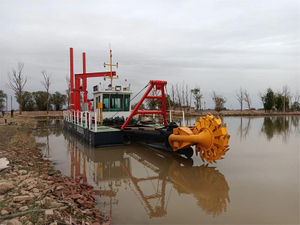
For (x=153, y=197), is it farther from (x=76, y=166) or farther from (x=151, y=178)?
(x=76, y=166)

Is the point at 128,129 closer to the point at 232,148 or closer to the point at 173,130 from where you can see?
the point at 173,130

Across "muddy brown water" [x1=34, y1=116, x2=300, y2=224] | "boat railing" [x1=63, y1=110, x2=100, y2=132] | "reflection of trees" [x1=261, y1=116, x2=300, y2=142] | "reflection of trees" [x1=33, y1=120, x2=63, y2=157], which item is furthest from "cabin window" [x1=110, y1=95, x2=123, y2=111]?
"reflection of trees" [x1=261, y1=116, x2=300, y2=142]

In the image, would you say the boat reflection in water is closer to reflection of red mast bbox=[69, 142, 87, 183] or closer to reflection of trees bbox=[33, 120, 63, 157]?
reflection of red mast bbox=[69, 142, 87, 183]

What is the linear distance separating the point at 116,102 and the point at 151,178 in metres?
7.44

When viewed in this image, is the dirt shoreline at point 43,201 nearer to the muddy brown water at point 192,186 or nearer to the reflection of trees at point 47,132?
the muddy brown water at point 192,186

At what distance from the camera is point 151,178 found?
5750 millimetres

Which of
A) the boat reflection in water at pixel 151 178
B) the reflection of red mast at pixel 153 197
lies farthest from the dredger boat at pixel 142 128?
the reflection of red mast at pixel 153 197

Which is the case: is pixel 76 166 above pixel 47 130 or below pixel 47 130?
below

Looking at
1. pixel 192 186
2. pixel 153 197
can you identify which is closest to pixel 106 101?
pixel 192 186

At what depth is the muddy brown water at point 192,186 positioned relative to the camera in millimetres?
3752

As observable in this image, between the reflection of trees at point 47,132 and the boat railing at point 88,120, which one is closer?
the boat railing at point 88,120

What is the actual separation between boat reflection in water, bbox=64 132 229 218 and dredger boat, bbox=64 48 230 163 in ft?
2.01

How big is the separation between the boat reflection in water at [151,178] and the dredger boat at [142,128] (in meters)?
0.61

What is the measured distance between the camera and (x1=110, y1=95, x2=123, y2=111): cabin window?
491 inches
